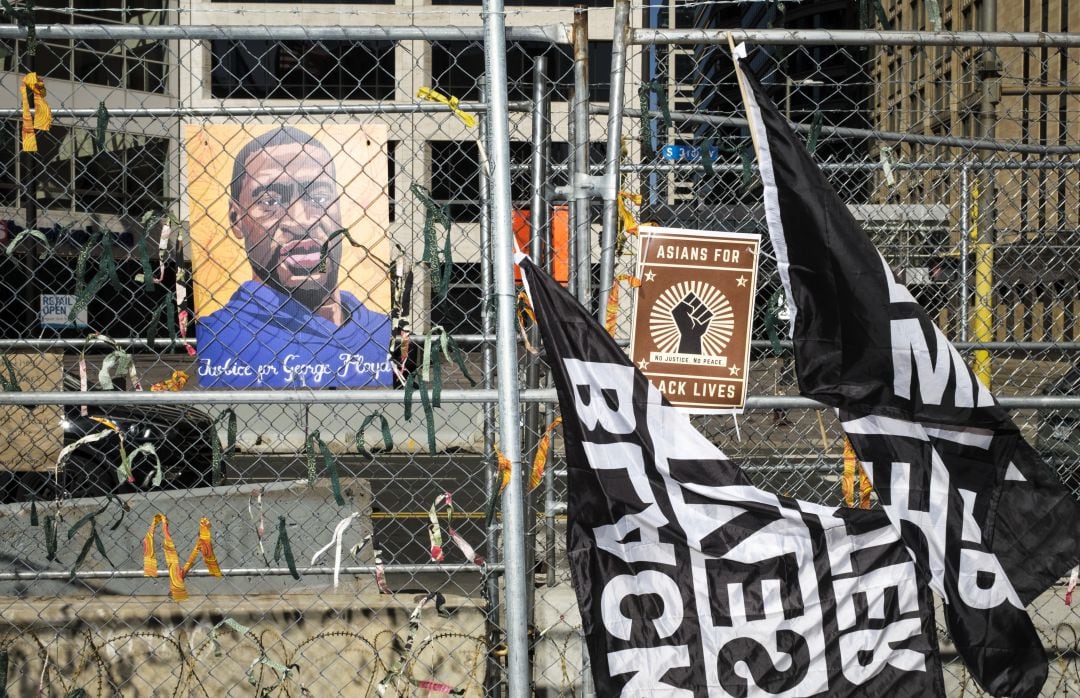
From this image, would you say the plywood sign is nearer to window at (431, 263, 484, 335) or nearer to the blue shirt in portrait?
window at (431, 263, 484, 335)

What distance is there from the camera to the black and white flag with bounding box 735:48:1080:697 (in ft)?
9.85

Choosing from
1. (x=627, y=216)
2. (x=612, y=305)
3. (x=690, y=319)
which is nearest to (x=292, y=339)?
(x=612, y=305)

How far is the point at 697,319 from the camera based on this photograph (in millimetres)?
3236

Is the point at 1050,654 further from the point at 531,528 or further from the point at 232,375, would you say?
the point at 232,375

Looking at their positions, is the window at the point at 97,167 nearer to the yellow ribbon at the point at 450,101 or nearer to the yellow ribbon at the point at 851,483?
the yellow ribbon at the point at 450,101

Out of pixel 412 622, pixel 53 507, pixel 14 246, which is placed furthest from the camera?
pixel 53 507

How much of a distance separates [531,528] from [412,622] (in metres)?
0.57

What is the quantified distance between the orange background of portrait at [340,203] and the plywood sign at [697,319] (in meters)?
0.93

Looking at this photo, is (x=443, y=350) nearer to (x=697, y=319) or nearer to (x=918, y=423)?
(x=697, y=319)

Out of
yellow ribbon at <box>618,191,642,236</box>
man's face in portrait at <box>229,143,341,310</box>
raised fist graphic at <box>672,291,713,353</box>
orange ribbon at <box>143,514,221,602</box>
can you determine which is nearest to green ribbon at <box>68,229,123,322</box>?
man's face in portrait at <box>229,143,341,310</box>

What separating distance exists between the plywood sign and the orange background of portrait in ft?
3.06

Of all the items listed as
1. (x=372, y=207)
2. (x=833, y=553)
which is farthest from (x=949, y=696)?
(x=372, y=207)

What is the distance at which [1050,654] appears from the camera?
12.8ft

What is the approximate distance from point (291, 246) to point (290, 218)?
10cm
